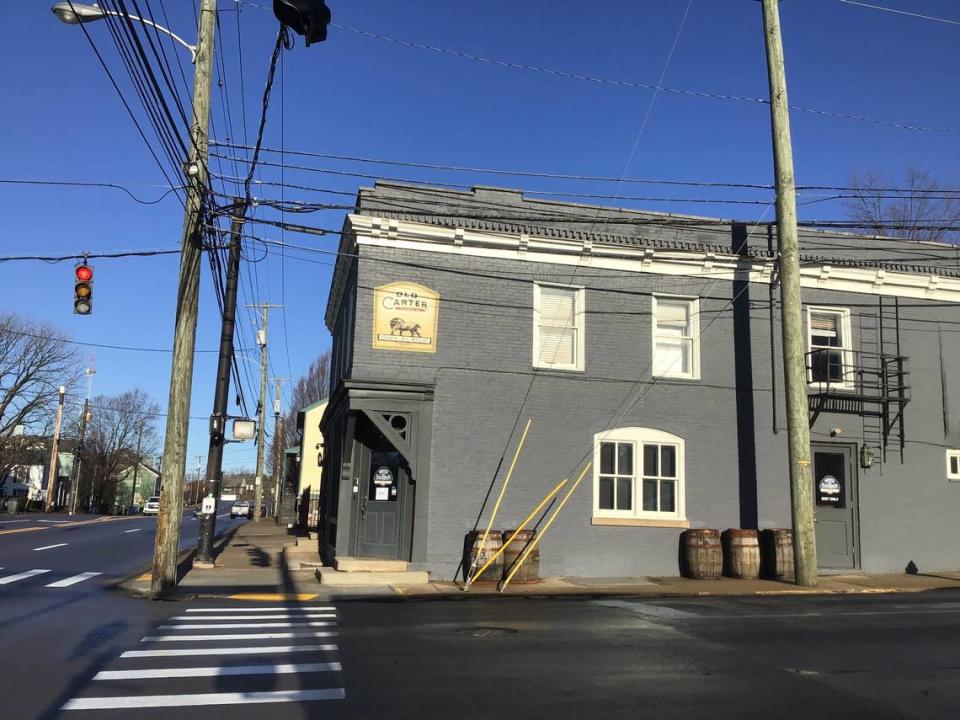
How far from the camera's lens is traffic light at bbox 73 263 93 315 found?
501 inches

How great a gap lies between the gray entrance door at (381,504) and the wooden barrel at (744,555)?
6.43 metres

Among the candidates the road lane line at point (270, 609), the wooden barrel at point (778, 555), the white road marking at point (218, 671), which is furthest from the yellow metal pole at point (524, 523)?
the white road marking at point (218, 671)

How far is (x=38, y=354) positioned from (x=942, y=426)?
61.6 m

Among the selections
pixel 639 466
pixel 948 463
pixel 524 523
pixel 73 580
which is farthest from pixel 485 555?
pixel 948 463

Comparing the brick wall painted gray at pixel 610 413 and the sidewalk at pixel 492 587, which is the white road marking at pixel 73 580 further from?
the brick wall painted gray at pixel 610 413

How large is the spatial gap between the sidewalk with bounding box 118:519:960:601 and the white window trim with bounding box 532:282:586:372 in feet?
13.8

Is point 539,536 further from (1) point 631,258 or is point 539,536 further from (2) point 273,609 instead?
(1) point 631,258

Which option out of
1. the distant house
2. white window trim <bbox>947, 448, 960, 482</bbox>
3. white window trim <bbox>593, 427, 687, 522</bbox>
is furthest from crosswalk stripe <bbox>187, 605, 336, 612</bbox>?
the distant house

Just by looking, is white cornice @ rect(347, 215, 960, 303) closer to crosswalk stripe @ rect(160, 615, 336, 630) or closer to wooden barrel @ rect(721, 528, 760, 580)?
wooden barrel @ rect(721, 528, 760, 580)

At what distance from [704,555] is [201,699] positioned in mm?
11167

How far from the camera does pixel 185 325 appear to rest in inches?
521

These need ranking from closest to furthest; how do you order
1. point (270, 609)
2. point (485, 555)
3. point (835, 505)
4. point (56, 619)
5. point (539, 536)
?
point (56, 619) → point (270, 609) → point (485, 555) → point (539, 536) → point (835, 505)

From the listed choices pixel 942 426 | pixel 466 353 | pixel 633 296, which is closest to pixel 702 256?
pixel 633 296

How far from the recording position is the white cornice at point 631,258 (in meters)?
15.5
